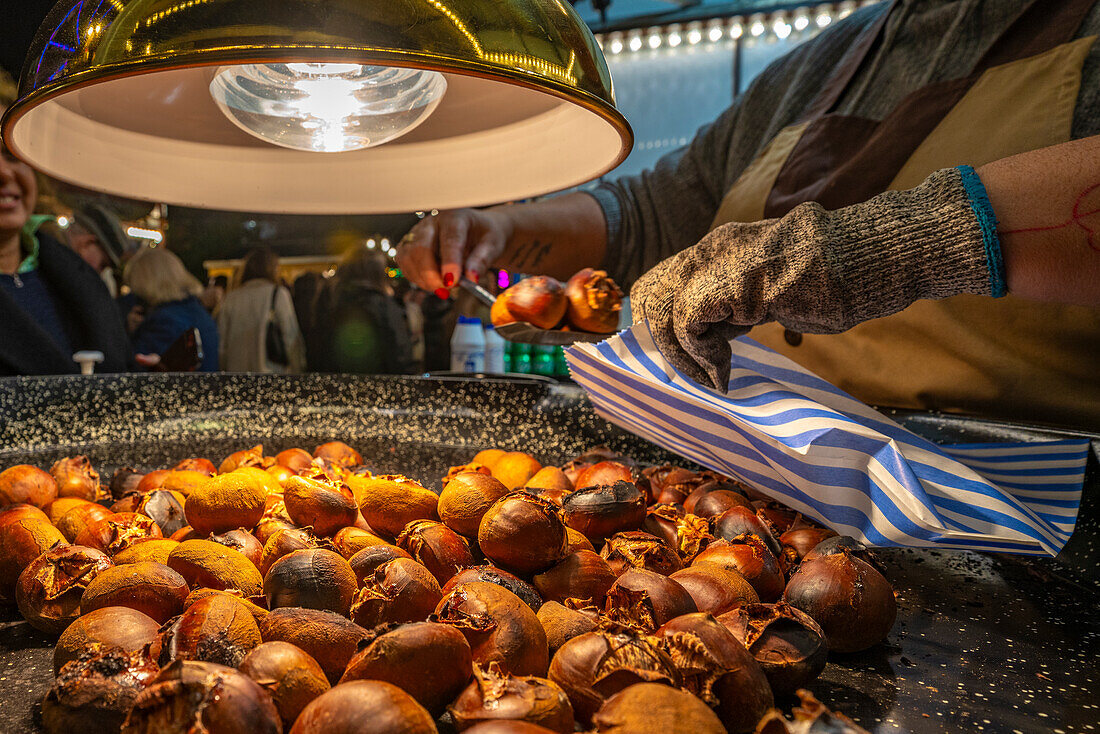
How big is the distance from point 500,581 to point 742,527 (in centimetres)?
35

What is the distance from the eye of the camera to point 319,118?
89cm

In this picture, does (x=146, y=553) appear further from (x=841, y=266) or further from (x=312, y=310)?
(x=312, y=310)

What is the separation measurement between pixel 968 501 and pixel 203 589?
0.83 metres

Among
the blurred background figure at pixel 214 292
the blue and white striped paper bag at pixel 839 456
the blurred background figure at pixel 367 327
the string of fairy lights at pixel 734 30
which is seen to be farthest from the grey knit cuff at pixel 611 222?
the blurred background figure at pixel 214 292

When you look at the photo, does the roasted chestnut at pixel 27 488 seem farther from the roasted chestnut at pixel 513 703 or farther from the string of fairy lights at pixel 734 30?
the string of fairy lights at pixel 734 30

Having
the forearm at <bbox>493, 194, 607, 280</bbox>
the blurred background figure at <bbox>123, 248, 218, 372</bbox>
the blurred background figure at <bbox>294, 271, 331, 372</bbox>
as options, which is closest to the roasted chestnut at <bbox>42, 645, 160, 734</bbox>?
the forearm at <bbox>493, 194, 607, 280</bbox>

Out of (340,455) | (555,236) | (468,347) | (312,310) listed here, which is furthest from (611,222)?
(312,310)

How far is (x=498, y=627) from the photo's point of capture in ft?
1.94

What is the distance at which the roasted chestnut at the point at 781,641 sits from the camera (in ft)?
1.99

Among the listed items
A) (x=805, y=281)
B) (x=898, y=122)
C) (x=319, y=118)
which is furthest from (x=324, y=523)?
(x=898, y=122)

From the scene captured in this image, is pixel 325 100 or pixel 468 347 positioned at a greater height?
pixel 325 100

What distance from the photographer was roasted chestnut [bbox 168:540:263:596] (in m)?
0.72

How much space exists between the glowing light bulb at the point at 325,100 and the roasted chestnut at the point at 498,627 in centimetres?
61

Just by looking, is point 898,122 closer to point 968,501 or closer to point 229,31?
point 968,501
